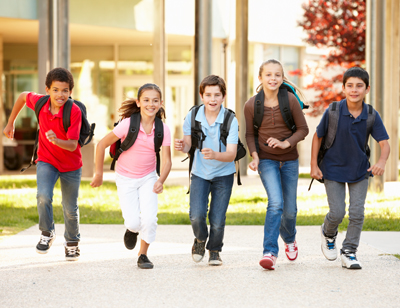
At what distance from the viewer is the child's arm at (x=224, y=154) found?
4.82 metres

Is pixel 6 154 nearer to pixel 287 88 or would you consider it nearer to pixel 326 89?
pixel 326 89

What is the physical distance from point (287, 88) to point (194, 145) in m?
0.95

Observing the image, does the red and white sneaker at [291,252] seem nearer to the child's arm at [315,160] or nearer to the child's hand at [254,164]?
the child's arm at [315,160]

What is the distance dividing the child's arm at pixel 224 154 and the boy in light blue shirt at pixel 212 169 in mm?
11

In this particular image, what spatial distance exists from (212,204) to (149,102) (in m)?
1.03

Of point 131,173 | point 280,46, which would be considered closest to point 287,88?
point 131,173

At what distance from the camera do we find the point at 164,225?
7871 millimetres

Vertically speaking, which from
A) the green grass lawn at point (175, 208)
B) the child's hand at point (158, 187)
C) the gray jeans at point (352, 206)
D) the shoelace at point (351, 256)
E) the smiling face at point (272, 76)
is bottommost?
the green grass lawn at point (175, 208)

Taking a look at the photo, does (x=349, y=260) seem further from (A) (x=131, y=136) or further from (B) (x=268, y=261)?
(A) (x=131, y=136)

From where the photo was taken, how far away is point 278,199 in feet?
16.8

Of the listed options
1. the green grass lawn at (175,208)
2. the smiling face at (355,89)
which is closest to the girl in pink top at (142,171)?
the smiling face at (355,89)

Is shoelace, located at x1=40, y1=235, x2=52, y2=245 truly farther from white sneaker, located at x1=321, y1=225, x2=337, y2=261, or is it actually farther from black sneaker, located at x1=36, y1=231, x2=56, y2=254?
white sneaker, located at x1=321, y1=225, x2=337, y2=261

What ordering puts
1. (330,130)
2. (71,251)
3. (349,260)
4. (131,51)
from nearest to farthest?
(349,260), (330,130), (71,251), (131,51)

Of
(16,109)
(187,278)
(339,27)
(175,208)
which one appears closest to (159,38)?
(175,208)
